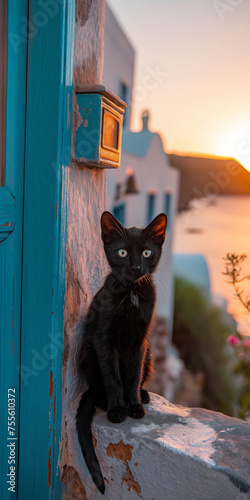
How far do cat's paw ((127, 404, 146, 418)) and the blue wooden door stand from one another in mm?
254

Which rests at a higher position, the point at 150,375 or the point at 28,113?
the point at 28,113

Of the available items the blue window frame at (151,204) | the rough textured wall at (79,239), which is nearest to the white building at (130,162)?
the blue window frame at (151,204)

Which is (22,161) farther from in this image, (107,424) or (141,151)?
(141,151)

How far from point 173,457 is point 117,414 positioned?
24 centimetres

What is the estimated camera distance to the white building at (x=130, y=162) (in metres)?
7.02

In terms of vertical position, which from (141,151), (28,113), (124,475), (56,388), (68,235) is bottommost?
(124,475)

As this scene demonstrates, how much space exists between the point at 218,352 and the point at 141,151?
30.0 ft

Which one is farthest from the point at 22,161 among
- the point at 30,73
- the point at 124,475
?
the point at 124,475

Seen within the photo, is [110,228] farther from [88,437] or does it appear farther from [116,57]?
[116,57]

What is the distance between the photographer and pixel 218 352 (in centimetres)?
1491

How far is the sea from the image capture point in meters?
1.85

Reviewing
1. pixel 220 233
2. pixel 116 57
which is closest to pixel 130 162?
pixel 116 57
